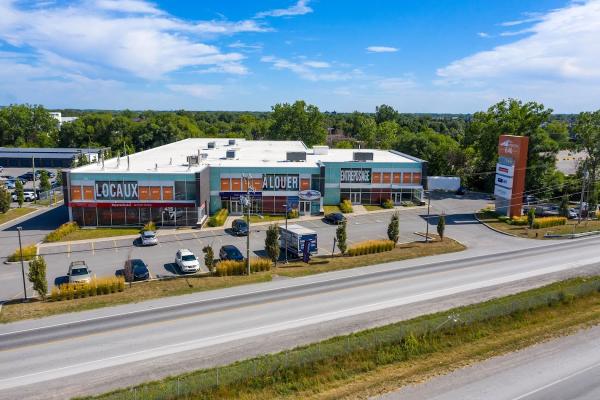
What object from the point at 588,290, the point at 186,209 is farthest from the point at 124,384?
the point at 186,209

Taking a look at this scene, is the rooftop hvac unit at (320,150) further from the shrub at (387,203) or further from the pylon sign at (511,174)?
the pylon sign at (511,174)

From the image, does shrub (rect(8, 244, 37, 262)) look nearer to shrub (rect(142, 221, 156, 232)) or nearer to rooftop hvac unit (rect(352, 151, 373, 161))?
shrub (rect(142, 221, 156, 232))

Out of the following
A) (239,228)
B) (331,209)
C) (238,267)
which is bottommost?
(238,267)

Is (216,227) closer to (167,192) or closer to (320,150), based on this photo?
(167,192)

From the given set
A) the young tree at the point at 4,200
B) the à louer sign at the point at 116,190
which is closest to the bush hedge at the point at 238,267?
the à louer sign at the point at 116,190

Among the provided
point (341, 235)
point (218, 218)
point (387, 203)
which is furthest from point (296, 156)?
point (341, 235)

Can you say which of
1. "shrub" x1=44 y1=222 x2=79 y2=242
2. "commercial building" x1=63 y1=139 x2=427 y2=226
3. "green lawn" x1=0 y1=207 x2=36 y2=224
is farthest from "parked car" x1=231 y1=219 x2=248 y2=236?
"green lawn" x1=0 y1=207 x2=36 y2=224
